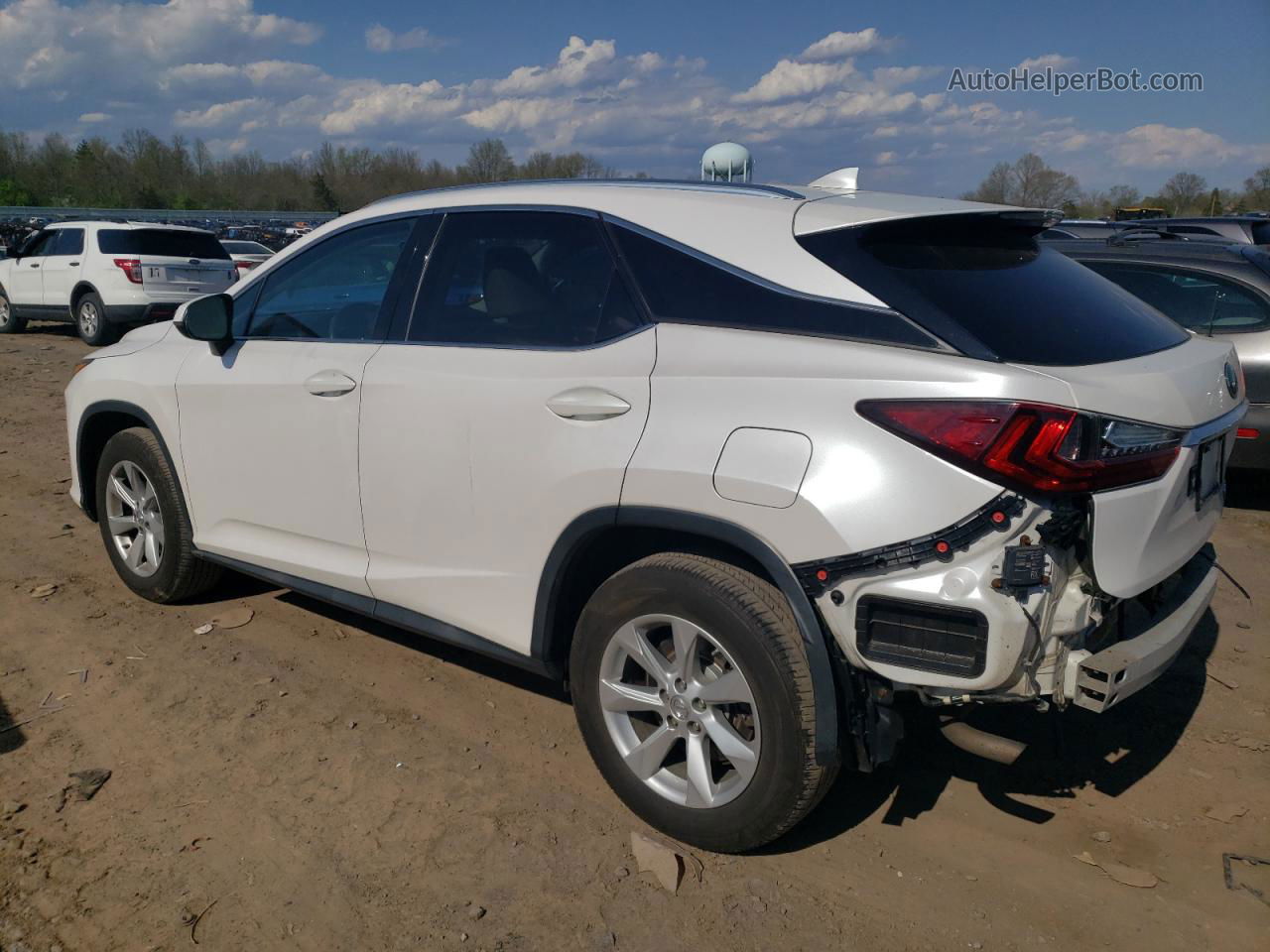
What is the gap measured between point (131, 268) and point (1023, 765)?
47.6 ft

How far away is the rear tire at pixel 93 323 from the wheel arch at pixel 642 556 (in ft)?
44.8

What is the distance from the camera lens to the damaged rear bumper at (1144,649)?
246 centimetres

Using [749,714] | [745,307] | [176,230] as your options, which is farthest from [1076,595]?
[176,230]

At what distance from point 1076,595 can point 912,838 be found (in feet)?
3.44

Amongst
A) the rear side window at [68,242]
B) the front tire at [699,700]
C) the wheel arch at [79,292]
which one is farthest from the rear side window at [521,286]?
the rear side window at [68,242]

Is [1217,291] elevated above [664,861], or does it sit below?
above

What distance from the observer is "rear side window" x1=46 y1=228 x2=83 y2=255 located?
49.1 feet

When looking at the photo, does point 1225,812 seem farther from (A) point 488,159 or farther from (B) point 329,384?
(A) point 488,159

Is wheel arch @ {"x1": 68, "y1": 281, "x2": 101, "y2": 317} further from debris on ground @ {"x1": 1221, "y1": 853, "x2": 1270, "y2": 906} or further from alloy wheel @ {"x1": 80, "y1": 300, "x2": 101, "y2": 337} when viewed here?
debris on ground @ {"x1": 1221, "y1": 853, "x2": 1270, "y2": 906}

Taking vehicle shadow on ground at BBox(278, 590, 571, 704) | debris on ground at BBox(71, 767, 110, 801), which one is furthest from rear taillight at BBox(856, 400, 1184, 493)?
debris on ground at BBox(71, 767, 110, 801)

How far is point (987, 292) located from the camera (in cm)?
271

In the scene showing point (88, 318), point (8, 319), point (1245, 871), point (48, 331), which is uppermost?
point (88, 318)

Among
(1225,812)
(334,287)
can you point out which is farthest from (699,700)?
(334,287)

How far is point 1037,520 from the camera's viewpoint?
91.9 inches
